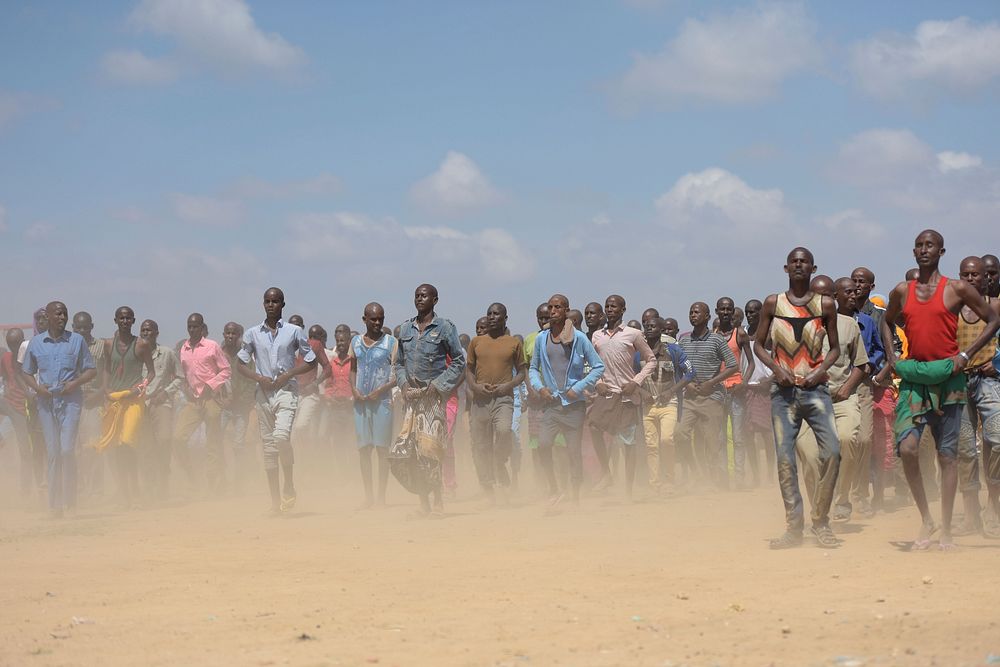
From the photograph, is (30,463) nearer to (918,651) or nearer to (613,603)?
(613,603)

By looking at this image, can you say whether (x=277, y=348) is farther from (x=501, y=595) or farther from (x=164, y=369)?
(x=501, y=595)

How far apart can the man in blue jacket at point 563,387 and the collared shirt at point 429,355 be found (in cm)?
97

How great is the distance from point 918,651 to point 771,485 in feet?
32.8

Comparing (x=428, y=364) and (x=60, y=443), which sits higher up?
(x=428, y=364)

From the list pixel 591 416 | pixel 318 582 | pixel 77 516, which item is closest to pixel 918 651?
pixel 318 582

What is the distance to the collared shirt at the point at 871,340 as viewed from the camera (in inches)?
435

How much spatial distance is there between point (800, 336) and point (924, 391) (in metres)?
0.95

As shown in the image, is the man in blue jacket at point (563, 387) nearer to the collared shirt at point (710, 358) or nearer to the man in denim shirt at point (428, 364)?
the man in denim shirt at point (428, 364)

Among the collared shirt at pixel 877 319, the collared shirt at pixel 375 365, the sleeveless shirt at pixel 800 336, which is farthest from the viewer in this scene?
the collared shirt at pixel 375 365

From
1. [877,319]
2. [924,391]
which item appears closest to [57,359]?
[877,319]

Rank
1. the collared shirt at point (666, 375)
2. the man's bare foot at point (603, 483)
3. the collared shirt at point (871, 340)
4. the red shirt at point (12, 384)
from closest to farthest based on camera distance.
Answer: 1. the collared shirt at point (871, 340)
2. the collared shirt at point (666, 375)
3. the man's bare foot at point (603, 483)
4. the red shirt at point (12, 384)

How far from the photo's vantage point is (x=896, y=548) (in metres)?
8.91

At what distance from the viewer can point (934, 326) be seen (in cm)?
870

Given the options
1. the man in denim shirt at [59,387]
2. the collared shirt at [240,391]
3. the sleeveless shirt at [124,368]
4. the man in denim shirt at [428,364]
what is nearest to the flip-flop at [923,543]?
the man in denim shirt at [428,364]
